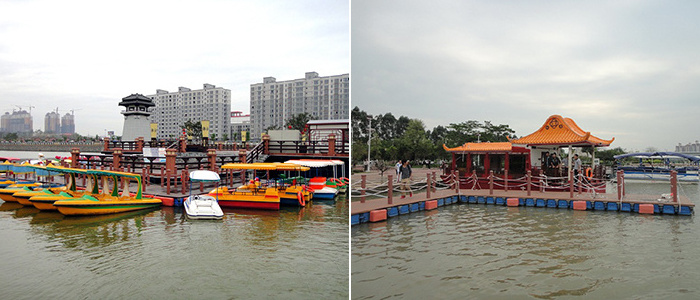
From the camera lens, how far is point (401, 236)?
8.41 m

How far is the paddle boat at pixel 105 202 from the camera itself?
11.0 m

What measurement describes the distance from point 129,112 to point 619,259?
1284 inches

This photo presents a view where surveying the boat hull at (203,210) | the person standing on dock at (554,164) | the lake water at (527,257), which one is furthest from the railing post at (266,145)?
the person standing on dock at (554,164)

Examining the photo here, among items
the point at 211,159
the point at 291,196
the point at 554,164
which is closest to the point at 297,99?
the point at 211,159

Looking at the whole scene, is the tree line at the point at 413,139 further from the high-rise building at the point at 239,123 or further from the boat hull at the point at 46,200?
the high-rise building at the point at 239,123

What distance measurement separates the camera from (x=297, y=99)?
244ft

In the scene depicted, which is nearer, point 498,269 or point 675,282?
point 675,282

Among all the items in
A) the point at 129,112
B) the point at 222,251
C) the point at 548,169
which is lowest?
the point at 222,251

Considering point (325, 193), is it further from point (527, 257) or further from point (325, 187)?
point (527, 257)

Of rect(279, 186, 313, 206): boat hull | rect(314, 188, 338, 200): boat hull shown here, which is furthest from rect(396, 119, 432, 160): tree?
rect(279, 186, 313, 206): boat hull

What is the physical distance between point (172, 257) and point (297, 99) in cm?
6806

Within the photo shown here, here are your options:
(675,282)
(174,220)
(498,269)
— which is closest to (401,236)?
(498,269)

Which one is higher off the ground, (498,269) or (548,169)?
(548,169)

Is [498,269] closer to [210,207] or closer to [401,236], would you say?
[401,236]
